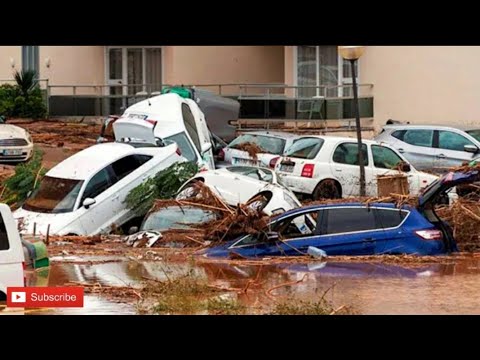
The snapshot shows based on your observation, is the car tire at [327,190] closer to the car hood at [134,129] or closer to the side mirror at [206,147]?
the side mirror at [206,147]

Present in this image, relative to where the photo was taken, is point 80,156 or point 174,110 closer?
point 80,156

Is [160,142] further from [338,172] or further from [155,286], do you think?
[155,286]

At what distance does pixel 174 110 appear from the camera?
23828 millimetres

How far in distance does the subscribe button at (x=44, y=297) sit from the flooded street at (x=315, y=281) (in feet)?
0.58

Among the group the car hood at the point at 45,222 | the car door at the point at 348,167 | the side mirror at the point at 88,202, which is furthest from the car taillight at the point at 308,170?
the car hood at the point at 45,222

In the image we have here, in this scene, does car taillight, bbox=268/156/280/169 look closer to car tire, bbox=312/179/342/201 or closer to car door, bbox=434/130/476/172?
car tire, bbox=312/179/342/201

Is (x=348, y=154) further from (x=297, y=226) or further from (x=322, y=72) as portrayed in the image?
(x=322, y=72)

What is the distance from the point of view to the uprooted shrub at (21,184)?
21.8m

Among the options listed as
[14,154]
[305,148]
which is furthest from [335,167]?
[14,154]

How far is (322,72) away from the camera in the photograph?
32281 mm


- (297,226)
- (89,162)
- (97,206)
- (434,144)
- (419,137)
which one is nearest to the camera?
(297,226)

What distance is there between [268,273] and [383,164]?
7.71 m

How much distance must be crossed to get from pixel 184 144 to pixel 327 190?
325 centimetres

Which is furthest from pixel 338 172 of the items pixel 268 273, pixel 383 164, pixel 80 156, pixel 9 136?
pixel 9 136
